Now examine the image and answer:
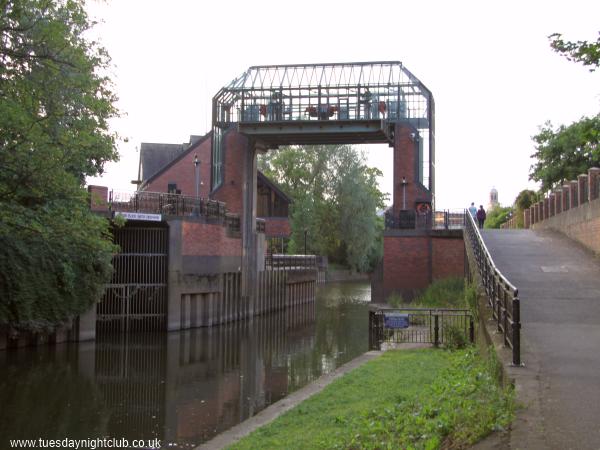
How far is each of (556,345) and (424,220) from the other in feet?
79.5

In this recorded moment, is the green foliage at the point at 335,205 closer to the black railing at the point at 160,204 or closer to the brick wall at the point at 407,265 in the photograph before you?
the brick wall at the point at 407,265

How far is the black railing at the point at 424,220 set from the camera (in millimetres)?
33750

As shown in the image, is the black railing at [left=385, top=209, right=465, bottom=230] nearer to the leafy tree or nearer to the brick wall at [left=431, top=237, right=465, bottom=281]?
the brick wall at [left=431, top=237, right=465, bottom=281]

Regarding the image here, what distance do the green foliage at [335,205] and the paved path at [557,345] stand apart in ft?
142

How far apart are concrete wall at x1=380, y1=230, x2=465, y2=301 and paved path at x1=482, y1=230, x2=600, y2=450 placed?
925 cm

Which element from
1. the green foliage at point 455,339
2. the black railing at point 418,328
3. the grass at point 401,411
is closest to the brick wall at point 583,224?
the black railing at point 418,328

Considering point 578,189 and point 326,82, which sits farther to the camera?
point 326,82

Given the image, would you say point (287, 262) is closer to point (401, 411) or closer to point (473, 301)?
point (473, 301)

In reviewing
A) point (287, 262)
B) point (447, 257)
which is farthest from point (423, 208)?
point (287, 262)

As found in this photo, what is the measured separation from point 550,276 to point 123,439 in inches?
444

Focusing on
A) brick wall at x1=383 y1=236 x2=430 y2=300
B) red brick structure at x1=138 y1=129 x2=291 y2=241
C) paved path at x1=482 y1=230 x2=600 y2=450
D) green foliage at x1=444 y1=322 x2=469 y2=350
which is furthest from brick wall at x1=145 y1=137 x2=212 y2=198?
green foliage at x1=444 y1=322 x2=469 y2=350

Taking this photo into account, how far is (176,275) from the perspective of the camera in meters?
28.1

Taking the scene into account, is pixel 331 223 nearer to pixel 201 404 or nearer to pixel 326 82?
pixel 326 82

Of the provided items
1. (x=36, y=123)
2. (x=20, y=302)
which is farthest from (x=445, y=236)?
(x=36, y=123)
